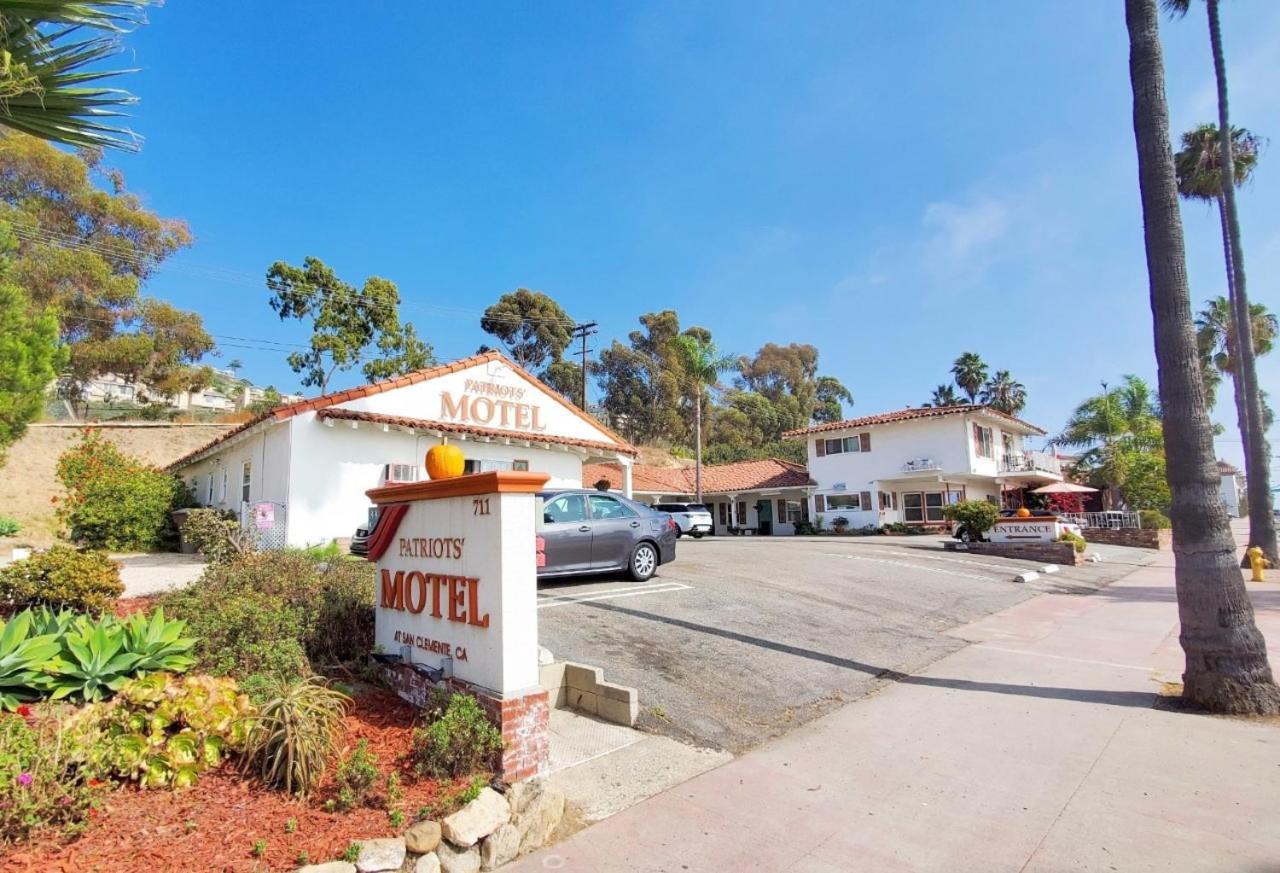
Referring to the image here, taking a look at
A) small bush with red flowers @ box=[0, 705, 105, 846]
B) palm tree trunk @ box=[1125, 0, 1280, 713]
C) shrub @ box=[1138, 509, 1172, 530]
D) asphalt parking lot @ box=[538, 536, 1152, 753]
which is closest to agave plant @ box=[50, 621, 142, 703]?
small bush with red flowers @ box=[0, 705, 105, 846]

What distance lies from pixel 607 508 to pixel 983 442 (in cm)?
2913

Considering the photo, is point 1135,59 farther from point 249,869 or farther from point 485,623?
point 249,869

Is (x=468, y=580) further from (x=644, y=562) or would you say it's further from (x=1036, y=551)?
(x=1036, y=551)

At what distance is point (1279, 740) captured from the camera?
4.64 meters

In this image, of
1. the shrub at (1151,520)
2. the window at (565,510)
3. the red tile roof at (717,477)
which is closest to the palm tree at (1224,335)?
the shrub at (1151,520)

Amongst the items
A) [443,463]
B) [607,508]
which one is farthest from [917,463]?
[443,463]

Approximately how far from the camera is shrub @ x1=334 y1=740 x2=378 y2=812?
11.0 ft

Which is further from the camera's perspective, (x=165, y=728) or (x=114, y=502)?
(x=114, y=502)

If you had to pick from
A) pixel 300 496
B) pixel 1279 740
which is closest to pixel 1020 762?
pixel 1279 740

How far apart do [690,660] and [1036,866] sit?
357cm

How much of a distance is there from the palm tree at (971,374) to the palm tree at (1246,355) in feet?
99.3

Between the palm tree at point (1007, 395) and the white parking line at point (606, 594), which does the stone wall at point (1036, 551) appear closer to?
the white parking line at point (606, 594)

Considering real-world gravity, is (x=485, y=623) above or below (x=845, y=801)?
above

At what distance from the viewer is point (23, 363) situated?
→ 52.9ft
